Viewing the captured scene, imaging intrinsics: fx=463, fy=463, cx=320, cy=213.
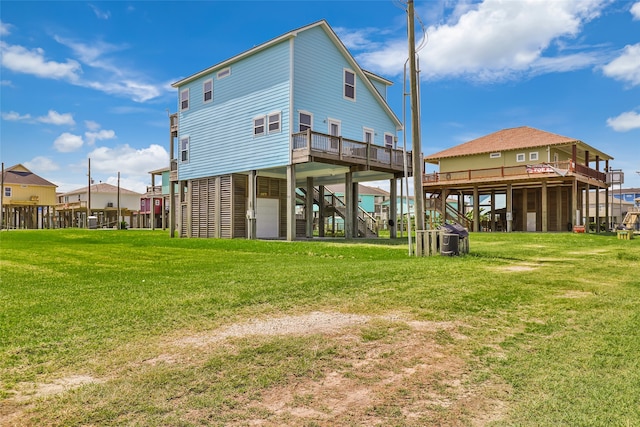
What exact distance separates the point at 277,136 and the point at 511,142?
23.3 metres

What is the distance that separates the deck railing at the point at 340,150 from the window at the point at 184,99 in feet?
33.7

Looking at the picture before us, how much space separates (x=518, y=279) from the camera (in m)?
8.60

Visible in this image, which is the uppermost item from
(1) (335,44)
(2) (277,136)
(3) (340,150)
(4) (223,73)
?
(1) (335,44)

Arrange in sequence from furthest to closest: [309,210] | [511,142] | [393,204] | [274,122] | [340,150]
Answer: [511,142]
[309,210]
[393,204]
[274,122]
[340,150]

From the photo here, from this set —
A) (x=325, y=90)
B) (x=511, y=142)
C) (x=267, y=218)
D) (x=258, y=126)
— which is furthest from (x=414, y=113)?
(x=511, y=142)

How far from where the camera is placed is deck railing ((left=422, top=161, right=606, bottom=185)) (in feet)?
97.7

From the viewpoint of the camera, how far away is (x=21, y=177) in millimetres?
64688

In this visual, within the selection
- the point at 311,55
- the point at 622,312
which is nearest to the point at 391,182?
the point at 311,55

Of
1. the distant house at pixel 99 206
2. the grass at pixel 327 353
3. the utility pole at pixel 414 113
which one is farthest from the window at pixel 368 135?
Result: the distant house at pixel 99 206

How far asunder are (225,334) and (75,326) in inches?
68.8

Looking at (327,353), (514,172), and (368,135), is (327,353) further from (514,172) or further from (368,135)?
(514,172)

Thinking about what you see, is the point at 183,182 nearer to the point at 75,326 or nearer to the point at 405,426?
the point at 75,326

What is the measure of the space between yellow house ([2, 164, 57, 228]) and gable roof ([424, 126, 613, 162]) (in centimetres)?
5464

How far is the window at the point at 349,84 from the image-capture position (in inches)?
958
